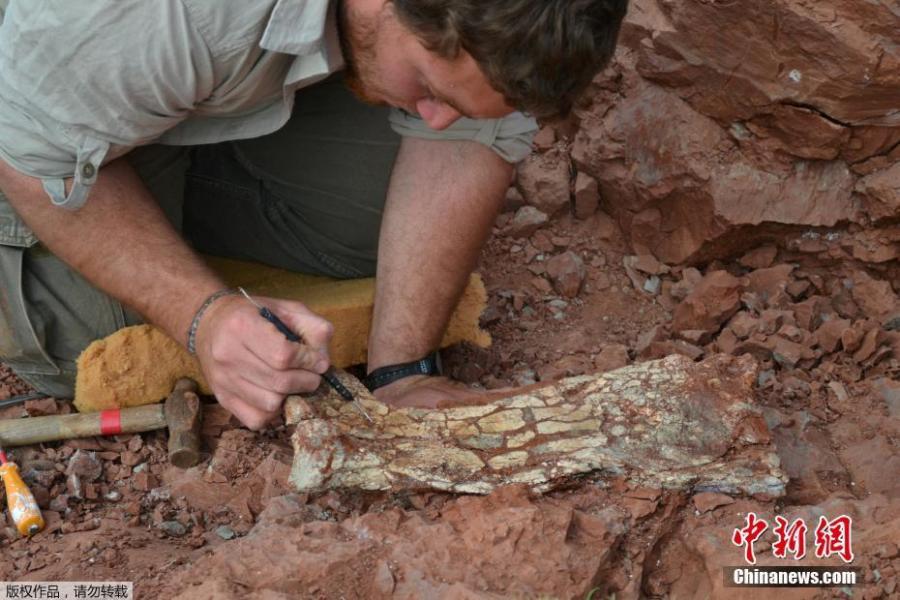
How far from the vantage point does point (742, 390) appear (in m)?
2.46

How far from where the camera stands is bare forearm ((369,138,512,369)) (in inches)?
118

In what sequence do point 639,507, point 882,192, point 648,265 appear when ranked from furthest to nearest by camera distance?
point 648,265 → point 882,192 → point 639,507

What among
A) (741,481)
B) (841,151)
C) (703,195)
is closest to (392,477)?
(741,481)

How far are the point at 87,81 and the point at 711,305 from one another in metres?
1.96

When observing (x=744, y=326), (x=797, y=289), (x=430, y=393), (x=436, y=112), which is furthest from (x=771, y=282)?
(x=436, y=112)

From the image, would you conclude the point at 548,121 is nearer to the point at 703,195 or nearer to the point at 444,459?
the point at 444,459

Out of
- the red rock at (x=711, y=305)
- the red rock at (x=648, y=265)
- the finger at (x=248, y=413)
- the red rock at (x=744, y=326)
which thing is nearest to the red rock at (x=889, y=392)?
the red rock at (x=744, y=326)

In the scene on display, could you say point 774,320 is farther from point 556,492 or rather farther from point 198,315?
Result: point 198,315

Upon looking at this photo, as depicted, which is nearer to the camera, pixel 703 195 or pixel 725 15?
pixel 725 15

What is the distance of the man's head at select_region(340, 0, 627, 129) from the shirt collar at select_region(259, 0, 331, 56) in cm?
9

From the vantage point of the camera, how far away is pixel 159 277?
8.55ft

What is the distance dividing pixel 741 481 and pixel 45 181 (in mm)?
1791

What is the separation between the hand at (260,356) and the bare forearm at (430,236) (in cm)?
61

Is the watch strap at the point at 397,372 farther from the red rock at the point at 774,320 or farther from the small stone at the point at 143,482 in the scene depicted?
the red rock at the point at 774,320
